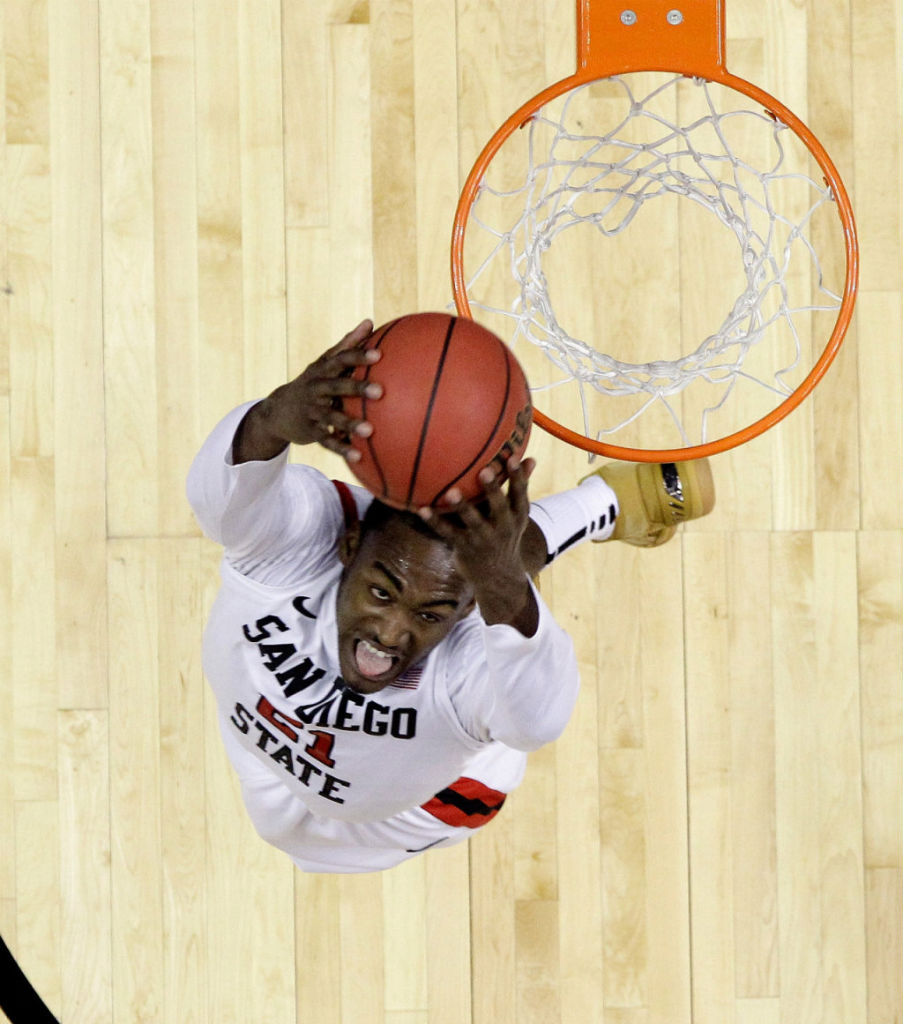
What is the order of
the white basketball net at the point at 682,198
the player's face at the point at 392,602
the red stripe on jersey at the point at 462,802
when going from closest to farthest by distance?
1. the player's face at the point at 392,602
2. the red stripe on jersey at the point at 462,802
3. the white basketball net at the point at 682,198

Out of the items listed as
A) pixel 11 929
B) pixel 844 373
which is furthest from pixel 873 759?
pixel 11 929

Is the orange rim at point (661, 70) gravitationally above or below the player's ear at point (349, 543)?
above

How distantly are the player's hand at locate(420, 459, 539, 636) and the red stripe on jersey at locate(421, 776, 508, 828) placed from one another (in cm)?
76

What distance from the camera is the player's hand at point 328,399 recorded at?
3.79 ft

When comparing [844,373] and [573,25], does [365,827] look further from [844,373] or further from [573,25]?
[573,25]

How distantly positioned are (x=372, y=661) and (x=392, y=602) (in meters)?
0.11

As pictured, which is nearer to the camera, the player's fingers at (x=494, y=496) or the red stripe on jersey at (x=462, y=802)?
the player's fingers at (x=494, y=496)

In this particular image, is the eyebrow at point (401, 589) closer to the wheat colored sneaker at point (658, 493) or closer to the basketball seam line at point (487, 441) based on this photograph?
the basketball seam line at point (487, 441)

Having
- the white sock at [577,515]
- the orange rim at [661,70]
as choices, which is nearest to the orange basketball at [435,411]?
the orange rim at [661,70]

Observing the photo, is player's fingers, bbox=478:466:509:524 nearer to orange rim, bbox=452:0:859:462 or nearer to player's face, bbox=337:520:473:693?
player's face, bbox=337:520:473:693

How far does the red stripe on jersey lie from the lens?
1.92m

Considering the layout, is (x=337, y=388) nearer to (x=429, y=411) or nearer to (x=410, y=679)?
(x=429, y=411)

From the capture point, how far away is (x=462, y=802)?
1.93m

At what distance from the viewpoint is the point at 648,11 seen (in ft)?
5.86
